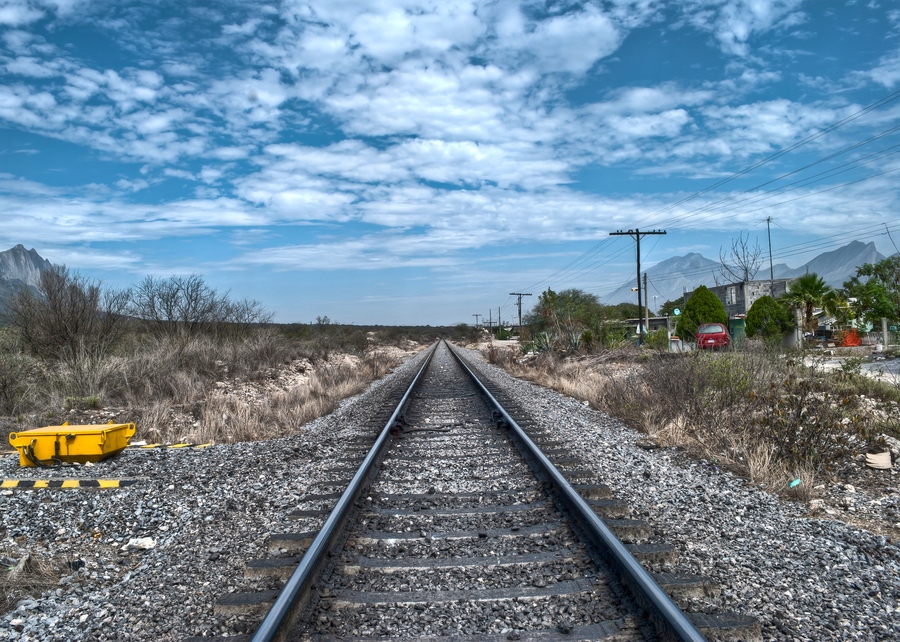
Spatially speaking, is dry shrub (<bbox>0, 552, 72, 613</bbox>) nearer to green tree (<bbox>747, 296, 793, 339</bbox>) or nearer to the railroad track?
the railroad track

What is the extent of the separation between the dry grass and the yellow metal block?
22.6 feet

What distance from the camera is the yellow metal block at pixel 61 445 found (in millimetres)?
6926

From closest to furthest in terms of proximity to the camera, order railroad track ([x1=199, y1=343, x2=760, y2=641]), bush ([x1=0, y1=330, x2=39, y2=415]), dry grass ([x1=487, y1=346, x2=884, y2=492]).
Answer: railroad track ([x1=199, y1=343, x2=760, y2=641])
dry grass ([x1=487, y1=346, x2=884, y2=492])
bush ([x1=0, y1=330, x2=39, y2=415])

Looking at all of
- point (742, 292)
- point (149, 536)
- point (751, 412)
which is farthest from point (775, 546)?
point (742, 292)

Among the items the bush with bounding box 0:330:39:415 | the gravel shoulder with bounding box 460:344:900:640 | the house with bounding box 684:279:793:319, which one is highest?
the house with bounding box 684:279:793:319

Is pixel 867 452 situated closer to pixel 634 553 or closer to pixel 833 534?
pixel 833 534

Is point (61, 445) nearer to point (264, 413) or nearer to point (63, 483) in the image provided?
point (63, 483)

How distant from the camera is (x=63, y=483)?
586 cm

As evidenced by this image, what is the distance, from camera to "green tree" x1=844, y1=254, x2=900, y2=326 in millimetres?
22405

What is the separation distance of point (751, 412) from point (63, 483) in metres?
7.77

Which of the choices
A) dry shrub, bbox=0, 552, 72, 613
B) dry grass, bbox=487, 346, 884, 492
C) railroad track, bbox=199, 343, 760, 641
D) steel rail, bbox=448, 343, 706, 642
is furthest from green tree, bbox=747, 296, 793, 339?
dry shrub, bbox=0, 552, 72, 613

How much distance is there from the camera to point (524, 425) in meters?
9.27

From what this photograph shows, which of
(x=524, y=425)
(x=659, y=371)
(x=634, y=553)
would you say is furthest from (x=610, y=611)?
(x=659, y=371)

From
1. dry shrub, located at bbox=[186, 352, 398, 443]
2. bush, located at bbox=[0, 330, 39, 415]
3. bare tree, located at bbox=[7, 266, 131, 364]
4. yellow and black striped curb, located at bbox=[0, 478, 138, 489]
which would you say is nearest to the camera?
yellow and black striped curb, located at bbox=[0, 478, 138, 489]
